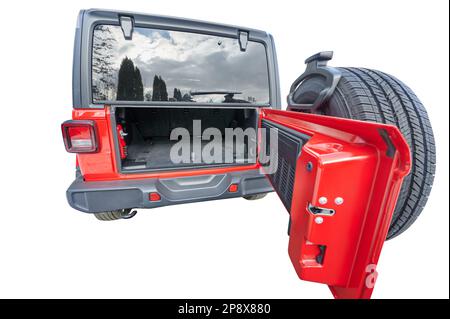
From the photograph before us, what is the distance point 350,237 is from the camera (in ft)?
2.62

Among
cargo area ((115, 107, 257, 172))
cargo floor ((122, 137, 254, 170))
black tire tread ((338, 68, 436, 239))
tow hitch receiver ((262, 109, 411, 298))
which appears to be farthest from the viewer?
cargo area ((115, 107, 257, 172))

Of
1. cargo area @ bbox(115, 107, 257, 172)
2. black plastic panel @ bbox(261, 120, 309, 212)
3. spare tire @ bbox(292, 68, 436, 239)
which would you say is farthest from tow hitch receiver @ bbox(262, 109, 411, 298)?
cargo area @ bbox(115, 107, 257, 172)

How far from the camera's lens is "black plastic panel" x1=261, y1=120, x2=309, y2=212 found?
1.06 meters

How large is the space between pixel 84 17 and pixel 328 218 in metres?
1.98

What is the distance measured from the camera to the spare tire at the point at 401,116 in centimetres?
105

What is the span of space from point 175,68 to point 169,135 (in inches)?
64.8

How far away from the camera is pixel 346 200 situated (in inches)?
29.4

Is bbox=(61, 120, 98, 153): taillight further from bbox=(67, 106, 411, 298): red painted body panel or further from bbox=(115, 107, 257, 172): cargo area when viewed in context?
bbox=(67, 106, 411, 298): red painted body panel

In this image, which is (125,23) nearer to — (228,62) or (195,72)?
(195,72)

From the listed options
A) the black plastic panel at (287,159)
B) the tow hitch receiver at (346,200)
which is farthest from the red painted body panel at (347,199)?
the black plastic panel at (287,159)

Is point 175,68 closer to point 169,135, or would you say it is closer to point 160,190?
point 160,190

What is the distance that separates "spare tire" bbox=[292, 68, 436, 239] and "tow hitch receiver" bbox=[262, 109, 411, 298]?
1.53 feet

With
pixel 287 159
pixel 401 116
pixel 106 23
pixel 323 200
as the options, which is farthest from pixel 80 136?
pixel 401 116

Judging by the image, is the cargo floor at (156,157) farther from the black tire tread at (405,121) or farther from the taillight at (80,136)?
the black tire tread at (405,121)
